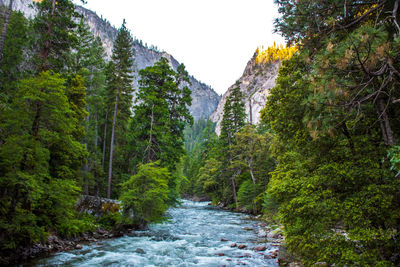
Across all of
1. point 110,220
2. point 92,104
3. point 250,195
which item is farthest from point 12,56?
point 250,195

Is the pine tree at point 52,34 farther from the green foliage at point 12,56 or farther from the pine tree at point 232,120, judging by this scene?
the pine tree at point 232,120

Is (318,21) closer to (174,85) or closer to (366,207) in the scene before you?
(366,207)

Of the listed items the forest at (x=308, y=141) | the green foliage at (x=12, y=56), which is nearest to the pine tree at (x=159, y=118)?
the forest at (x=308, y=141)

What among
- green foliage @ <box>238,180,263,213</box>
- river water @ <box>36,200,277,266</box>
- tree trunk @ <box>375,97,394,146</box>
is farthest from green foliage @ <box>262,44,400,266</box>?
green foliage @ <box>238,180,263,213</box>

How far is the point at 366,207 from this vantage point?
4.62 meters

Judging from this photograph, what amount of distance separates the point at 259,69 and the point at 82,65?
3232 inches

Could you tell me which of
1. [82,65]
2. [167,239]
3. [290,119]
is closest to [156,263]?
[167,239]

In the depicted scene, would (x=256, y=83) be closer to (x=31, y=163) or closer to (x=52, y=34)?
(x=52, y=34)

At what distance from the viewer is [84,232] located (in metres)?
11.3

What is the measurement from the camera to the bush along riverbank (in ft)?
25.5

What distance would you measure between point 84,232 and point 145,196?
3338 mm

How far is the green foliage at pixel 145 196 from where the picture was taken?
12.4 metres

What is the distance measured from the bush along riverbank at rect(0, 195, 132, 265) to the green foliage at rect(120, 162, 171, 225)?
3.53 feet

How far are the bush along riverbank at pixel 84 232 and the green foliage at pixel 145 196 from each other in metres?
1.08
